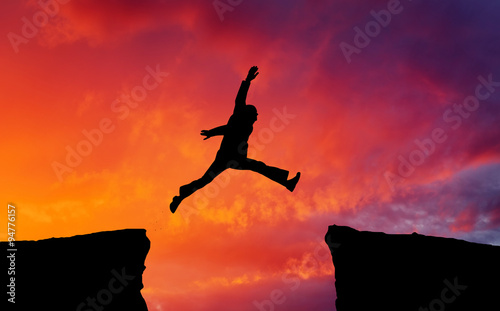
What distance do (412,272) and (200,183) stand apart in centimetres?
474

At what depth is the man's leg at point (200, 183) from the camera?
8.57 m

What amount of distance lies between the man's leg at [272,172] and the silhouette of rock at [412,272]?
1467mm

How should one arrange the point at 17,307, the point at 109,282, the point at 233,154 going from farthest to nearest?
the point at 233,154 → the point at 109,282 → the point at 17,307

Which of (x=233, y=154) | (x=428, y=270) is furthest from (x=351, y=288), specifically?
(x=233, y=154)

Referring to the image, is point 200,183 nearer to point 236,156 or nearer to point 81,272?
point 236,156

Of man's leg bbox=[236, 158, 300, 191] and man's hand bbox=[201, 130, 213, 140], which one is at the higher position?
man's hand bbox=[201, 130, 213, 140]

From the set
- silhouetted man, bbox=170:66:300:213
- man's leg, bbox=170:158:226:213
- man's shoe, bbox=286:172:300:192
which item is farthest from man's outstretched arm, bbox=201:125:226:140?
man's shoe, bbox=286:172:300:192

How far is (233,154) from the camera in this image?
8.55m

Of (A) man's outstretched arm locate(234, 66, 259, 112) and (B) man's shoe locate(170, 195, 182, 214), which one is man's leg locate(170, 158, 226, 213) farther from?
(A) man's outstretched arm locate(234, 66, 259, 112)

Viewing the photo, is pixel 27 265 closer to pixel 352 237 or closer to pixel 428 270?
pixel 352 237

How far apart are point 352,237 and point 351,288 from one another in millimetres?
1030

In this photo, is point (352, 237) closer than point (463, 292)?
No

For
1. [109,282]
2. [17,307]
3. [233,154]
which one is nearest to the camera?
[17,307]

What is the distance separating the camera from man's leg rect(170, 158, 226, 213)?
857cm
